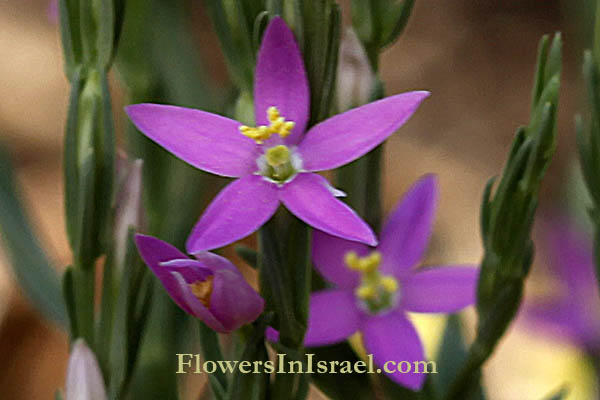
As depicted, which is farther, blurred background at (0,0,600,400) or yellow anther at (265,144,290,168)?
blurred background at (0,0,600,400)

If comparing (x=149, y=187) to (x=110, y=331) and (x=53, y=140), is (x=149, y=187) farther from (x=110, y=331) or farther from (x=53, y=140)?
(x=53, y=140)

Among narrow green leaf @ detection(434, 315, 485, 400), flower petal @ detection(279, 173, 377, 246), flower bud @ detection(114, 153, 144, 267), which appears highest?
flower petal @ detection(279, 173, 377, 246)

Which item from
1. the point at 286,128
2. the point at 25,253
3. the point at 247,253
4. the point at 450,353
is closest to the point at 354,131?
the point at 286,128

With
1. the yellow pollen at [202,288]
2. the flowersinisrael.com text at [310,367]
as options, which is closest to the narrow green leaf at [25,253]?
the flowersinisrael.com text at [310,367]

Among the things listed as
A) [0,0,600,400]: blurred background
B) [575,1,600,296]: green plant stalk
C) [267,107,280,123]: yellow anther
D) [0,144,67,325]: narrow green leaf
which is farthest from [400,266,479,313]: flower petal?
[0,0,600,400]: blurred background

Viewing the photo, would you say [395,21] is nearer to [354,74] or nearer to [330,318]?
[354,74]

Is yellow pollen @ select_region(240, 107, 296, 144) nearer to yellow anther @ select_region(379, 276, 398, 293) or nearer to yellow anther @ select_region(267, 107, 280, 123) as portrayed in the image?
yellow anther @ select_region(267, 107, 280, 123)
